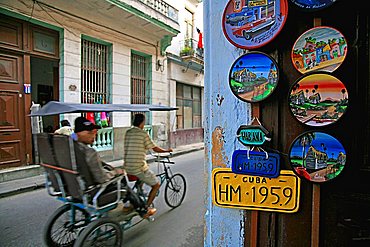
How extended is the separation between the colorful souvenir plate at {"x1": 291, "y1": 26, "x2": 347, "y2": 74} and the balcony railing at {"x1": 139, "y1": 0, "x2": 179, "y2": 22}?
31.6ft

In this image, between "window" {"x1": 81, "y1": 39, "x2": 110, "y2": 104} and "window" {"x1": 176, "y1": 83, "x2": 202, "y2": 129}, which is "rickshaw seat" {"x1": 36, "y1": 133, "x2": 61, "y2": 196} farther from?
"window" {"x1": 176, "y1": 83, "x2": 202, "y2": 129}

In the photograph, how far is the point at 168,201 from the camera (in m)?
4.80

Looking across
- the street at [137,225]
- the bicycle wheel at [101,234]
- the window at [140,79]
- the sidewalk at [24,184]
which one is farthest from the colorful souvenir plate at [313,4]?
the window at [140,79]

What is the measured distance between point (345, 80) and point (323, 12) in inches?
13.6

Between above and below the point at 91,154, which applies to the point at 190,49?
above

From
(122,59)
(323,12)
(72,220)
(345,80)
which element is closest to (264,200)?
(345,80)

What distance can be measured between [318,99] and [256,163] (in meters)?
0.44

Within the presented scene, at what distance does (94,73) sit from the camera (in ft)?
29.3

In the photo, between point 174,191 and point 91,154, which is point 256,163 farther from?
point 174,191

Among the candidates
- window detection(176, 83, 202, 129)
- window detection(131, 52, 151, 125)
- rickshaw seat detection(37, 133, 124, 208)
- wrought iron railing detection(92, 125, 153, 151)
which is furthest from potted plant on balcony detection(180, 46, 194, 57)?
rickshaw seat detection(37, 133, 124, 208)

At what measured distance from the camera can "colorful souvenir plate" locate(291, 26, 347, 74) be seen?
119 centimetres

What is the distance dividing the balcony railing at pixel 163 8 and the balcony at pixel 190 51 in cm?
184

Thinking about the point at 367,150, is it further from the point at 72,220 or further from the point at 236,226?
the point at 72,220

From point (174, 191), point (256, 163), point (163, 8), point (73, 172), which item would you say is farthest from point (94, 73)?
point (256, 163)
